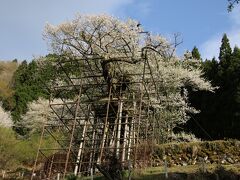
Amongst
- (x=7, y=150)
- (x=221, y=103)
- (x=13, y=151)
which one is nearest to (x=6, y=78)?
(x=13, y=151)

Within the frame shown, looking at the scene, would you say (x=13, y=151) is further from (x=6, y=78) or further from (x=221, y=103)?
(x=6, y=78)

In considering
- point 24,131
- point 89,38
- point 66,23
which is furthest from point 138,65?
point 24,131

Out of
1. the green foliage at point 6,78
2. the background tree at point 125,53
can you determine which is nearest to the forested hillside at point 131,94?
the background tree at point 125,53

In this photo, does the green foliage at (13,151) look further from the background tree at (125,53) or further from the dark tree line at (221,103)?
the dark tree line at (221,103)

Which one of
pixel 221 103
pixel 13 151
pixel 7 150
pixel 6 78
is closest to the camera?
pixel 7 150

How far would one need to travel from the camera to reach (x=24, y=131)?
37531 mm

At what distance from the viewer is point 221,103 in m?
27.9

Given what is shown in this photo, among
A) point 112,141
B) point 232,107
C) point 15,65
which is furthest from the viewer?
point 15,65

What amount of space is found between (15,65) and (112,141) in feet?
165

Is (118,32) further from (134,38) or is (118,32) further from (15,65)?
(15,65)

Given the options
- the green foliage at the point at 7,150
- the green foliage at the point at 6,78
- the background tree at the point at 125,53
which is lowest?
the green foliage at the point at 7,150

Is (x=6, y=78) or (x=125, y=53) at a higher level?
(x=6, y=78)

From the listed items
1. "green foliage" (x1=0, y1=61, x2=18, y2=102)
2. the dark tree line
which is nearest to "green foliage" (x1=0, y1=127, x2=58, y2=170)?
the dark tree line

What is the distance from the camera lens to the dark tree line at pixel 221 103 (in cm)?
2669
